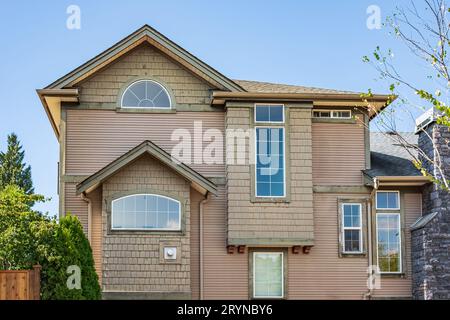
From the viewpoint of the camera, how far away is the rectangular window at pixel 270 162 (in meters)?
24.7

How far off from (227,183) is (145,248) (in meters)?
3.08

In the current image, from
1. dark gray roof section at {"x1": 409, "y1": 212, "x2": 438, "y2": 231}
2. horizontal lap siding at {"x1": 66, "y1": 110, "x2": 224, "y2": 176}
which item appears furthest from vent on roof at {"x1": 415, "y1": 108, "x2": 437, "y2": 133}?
horizontal lap siding at {"x1": 66, "y1": 110, "x2": 224, "y2": 176}

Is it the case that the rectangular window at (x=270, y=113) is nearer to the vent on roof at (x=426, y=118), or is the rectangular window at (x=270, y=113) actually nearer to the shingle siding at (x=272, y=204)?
the shingle siding at (x=272, y=204)

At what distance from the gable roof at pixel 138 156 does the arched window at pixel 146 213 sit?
874 millimetres

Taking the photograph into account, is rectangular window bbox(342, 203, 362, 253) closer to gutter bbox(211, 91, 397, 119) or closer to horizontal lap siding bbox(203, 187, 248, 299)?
gutter bbox(211, 91, 397, 119)

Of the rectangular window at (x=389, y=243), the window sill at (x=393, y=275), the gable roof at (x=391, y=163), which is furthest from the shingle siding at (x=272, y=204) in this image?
the window sill at (x=393, y=275)

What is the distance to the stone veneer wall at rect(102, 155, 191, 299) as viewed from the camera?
23312 millimetres

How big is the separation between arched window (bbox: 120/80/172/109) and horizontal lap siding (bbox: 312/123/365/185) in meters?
4.60

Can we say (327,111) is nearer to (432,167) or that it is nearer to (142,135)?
(432,167)

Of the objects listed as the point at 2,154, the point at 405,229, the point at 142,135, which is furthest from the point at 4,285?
the point at 2,154

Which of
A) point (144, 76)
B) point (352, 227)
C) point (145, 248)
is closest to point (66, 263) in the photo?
point (145, 248)

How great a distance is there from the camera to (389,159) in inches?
1062

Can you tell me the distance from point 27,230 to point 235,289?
6.06m

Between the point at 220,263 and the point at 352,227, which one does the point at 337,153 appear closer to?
the point at 352,227
